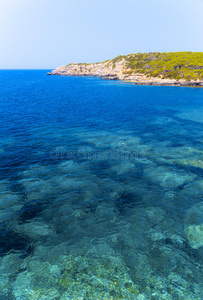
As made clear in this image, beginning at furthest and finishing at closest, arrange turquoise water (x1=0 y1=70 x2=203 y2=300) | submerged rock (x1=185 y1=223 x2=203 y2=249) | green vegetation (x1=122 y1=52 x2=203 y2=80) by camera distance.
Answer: green vegetation (x1=122 y1=52 x2=203 y2=80)
submerged rock (x1=185 y1=223 x2=203 y2=249)
turquoise water (x1=0 y1=70 x2=203 y2=300)

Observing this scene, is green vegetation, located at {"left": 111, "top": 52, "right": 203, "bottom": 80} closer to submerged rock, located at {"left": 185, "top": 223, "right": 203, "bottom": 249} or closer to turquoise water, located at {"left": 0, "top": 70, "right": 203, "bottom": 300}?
turquoise water, located at {"left": 0, "top": 70, "right": 203, "bottom": 300}

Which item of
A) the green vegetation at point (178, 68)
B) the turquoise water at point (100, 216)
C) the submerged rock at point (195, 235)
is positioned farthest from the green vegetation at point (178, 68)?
the submerged rock at point (195, 235)

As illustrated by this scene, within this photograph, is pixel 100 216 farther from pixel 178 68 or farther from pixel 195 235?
pixel 178 68

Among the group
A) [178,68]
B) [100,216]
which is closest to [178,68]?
[178,68]

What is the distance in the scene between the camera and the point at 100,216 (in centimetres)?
2355

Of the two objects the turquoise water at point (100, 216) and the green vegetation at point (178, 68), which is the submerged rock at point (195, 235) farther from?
the green vegetation at point (178, 68)

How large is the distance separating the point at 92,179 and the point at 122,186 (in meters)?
5.14

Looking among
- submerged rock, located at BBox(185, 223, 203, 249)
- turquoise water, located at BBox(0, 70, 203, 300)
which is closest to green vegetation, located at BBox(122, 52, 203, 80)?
turquoise water, located at BBox(0, 70, 203, 300)

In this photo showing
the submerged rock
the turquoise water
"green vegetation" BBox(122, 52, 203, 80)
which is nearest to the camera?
the turquoise water

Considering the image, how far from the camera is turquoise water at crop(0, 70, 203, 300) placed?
1638 cm

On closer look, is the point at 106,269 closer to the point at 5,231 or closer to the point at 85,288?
the point at 85,288

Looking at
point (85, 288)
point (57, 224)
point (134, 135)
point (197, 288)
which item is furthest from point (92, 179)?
point (134, 135)

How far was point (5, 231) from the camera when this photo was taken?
69.2ft

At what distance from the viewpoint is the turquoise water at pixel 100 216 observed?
16375 millimetres
